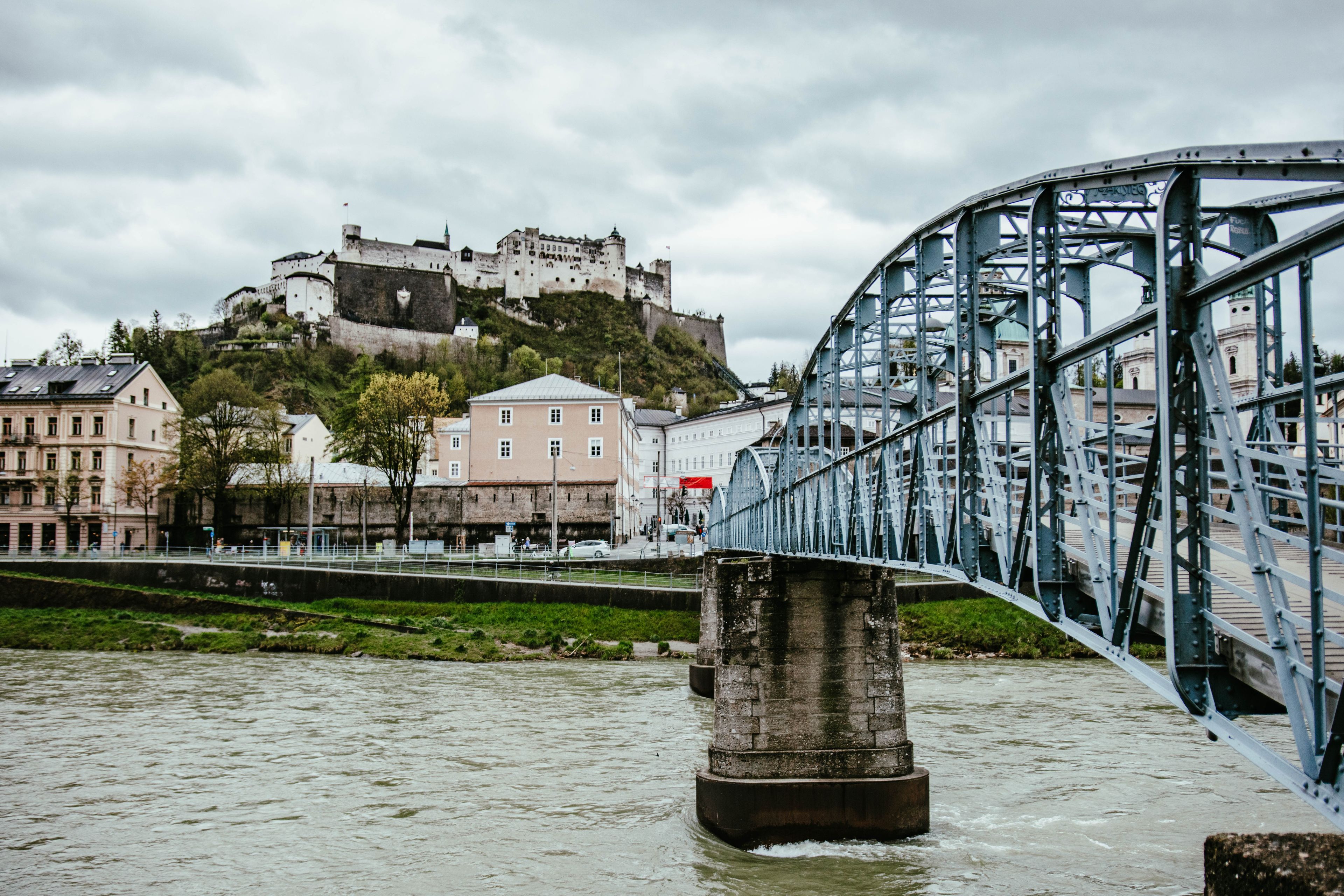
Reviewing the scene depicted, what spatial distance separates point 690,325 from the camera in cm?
14812

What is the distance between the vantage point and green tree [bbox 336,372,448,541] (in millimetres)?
55938

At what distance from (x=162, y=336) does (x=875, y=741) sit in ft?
382

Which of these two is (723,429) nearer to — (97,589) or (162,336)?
(97,589)

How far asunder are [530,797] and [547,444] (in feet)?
148

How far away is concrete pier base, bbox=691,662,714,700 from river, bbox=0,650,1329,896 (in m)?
0.51

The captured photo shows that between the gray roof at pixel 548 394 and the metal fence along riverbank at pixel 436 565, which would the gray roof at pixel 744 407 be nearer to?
the gray roof at pixel 548 394

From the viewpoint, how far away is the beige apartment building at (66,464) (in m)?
59.3

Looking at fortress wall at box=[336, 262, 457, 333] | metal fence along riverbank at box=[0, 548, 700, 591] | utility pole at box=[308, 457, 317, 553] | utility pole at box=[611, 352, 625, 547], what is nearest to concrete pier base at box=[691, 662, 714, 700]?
metal fence along riverbank at box=[0, 548, 700, 591]

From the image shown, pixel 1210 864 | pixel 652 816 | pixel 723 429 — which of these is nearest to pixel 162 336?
pixel 723 429

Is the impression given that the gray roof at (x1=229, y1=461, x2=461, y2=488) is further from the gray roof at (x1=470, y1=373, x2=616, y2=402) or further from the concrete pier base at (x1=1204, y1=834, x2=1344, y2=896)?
the concrete pier base at (x1=1204, y1=834, x2=1344, y2=896)

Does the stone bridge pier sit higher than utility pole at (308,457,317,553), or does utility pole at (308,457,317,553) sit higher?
utility pole at (308,457,317,553)

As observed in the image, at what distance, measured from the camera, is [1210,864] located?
19.3 ft

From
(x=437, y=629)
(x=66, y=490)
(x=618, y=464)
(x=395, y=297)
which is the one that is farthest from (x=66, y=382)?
(x=395, y=297)

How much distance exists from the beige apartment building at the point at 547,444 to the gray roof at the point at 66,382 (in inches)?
795
